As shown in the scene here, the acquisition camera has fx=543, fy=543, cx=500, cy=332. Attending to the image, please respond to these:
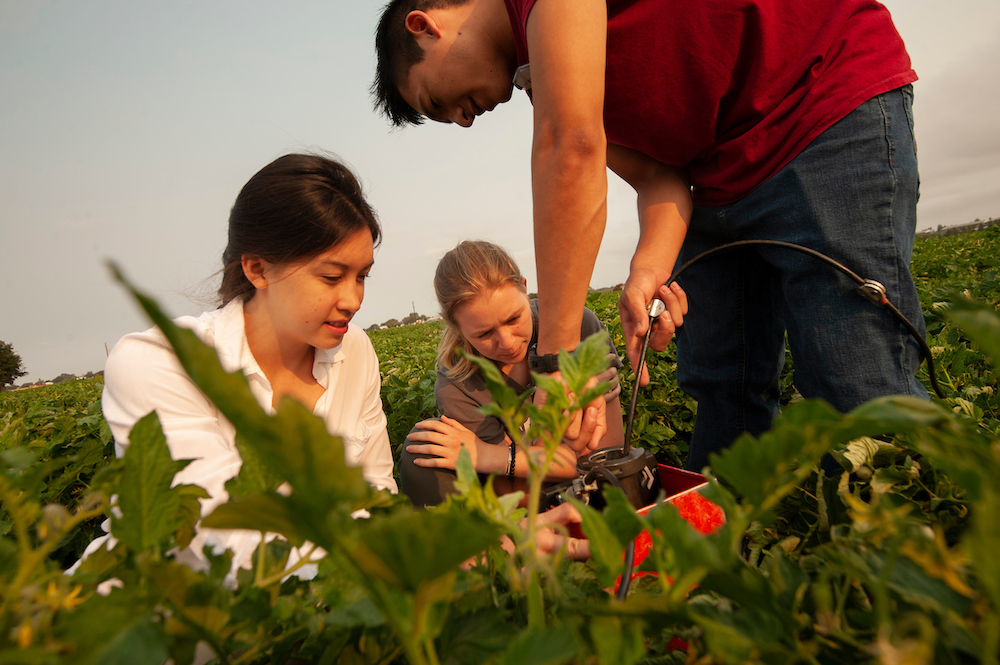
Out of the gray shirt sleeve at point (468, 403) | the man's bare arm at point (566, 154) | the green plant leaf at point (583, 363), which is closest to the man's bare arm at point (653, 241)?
the man's bare arm at point (566, 154)

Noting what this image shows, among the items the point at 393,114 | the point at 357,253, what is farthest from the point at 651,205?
the point at 357,253

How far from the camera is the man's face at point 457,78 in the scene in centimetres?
168

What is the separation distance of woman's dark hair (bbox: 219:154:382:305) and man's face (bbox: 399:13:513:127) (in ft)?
2.38

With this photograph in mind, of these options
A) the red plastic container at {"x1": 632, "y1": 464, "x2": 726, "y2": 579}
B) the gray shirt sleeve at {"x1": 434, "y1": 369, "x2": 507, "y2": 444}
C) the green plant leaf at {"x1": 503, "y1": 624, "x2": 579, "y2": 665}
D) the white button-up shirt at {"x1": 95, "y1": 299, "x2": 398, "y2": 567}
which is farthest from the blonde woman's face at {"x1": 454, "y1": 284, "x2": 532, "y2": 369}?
the green plant leaf at {"x1": 503, "y1": 624, "x2": 579, "y2": 665}

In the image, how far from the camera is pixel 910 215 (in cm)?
153

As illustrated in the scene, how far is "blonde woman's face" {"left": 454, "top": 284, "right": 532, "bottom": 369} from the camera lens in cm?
283

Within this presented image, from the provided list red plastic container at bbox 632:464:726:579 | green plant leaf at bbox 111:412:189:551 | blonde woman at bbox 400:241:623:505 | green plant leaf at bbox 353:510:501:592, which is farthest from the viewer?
blonde woman at bbox 400:241:623:505

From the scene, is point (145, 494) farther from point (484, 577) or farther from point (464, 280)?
point (464, 280)

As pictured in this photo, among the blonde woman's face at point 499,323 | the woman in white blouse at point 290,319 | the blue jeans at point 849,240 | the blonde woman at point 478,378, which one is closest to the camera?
the blue jeans at point 849,240

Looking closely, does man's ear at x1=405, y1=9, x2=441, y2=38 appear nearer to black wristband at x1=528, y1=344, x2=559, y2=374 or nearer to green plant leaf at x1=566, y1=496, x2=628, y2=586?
black wristband at x1=528, y1=344, x2=559, y2=374

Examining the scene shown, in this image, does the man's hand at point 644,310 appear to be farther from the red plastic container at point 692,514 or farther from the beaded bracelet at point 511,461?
the beaded bracelet at point 511,461

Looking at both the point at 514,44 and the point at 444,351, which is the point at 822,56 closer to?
the point at 514,44

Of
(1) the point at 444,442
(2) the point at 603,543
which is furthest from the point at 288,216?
(2) the point at 603,543

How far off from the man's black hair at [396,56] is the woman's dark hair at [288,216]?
0.45 metres
